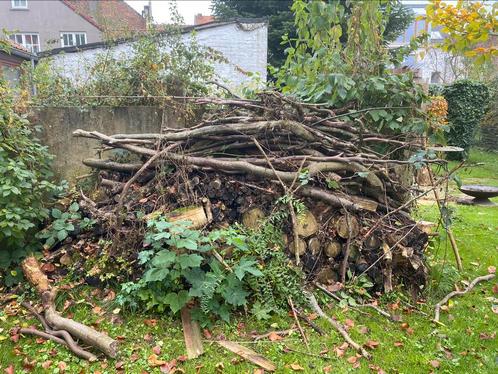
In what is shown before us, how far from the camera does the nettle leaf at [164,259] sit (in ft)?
10.2

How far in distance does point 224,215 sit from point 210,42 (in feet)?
32.6

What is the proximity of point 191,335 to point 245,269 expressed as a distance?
0.66 m

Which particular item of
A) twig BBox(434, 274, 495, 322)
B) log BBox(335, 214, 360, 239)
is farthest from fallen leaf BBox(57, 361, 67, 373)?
twig BBox(434, 274, 495, 322)

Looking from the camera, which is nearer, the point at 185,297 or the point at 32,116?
the point at 185,297

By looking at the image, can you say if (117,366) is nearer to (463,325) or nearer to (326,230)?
(326,230)

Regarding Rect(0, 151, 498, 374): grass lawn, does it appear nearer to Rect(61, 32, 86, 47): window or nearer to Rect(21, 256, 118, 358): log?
Rect(21, 256, 118, 358): log

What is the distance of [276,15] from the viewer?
15133mm

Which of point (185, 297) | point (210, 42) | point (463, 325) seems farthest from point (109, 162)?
point (210, 42)

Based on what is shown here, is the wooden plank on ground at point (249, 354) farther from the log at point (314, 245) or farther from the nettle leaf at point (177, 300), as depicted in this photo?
the log at point (314, 245)

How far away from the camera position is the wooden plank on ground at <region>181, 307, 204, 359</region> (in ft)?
9.77

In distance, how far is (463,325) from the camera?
358 centimetres

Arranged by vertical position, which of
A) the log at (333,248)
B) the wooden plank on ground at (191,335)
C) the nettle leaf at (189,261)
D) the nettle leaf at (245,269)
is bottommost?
the wooden plank on ground at (191,335)

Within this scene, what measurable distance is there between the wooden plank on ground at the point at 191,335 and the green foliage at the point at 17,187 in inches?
68.0

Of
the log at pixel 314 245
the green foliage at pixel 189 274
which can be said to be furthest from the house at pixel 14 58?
the log at pixel 314 245
